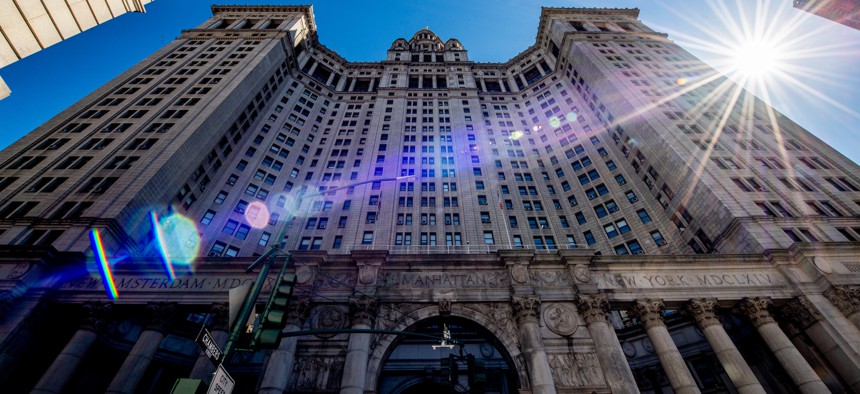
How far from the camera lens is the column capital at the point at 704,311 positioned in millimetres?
22703

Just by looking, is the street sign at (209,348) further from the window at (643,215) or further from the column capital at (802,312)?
the window at (643,215)

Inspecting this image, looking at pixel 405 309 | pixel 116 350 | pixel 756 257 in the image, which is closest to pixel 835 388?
pixel 756 257

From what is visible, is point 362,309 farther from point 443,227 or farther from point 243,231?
point 243,231

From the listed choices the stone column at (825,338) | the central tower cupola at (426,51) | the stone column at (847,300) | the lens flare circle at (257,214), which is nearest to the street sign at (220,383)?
the stone column at (825,338)

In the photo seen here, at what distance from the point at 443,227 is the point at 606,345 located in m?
24.6

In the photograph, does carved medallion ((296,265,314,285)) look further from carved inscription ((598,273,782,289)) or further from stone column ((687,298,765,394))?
stone column ((687,298,765,394))

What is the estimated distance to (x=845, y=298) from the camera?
22516 millimetres

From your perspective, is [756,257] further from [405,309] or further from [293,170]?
[293,170]

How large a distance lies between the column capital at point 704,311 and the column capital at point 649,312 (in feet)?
5.56

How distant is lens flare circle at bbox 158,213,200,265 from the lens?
35031 millimetres

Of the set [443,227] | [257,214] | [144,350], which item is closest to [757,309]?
[443,227]

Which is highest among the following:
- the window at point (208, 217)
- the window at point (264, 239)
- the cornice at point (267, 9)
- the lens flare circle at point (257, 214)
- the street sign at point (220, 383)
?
the cornice at point (267, 9)

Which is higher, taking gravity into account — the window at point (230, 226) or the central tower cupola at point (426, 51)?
the central tower cupola at point (426, 51)

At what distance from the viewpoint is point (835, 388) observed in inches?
817
